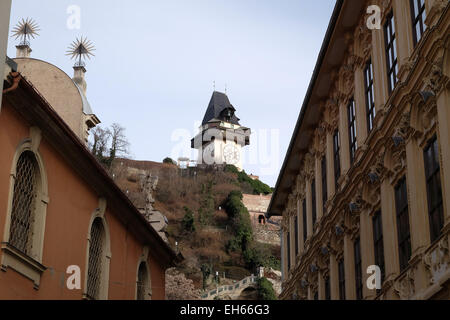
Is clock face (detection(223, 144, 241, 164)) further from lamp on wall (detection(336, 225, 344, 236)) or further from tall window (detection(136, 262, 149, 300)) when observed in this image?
lamp on wall (detection(336, 225, 344, 236))

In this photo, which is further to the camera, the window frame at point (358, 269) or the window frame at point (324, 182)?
the window frame at point (324, 182)

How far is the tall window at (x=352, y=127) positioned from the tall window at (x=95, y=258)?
7.00 metres

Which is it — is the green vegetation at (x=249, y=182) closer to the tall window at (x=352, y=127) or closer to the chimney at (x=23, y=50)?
the chimney at (x=23, y=50)

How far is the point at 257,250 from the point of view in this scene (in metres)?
92.1

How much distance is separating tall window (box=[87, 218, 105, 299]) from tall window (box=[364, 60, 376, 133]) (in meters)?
7.48

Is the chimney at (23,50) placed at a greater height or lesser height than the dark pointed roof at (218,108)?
lesser

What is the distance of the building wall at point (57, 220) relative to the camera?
15086 millimetres

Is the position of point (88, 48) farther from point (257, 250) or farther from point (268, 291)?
point (257, 250)

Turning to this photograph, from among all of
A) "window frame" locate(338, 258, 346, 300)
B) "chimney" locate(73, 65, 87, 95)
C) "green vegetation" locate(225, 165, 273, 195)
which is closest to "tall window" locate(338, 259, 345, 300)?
"window frame" locate(338, 258, 346, 300)

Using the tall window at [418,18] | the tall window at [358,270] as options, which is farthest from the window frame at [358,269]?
the tall window at [418,18]

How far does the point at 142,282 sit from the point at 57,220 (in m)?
9.38

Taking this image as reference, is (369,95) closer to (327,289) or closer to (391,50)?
(391,50)
